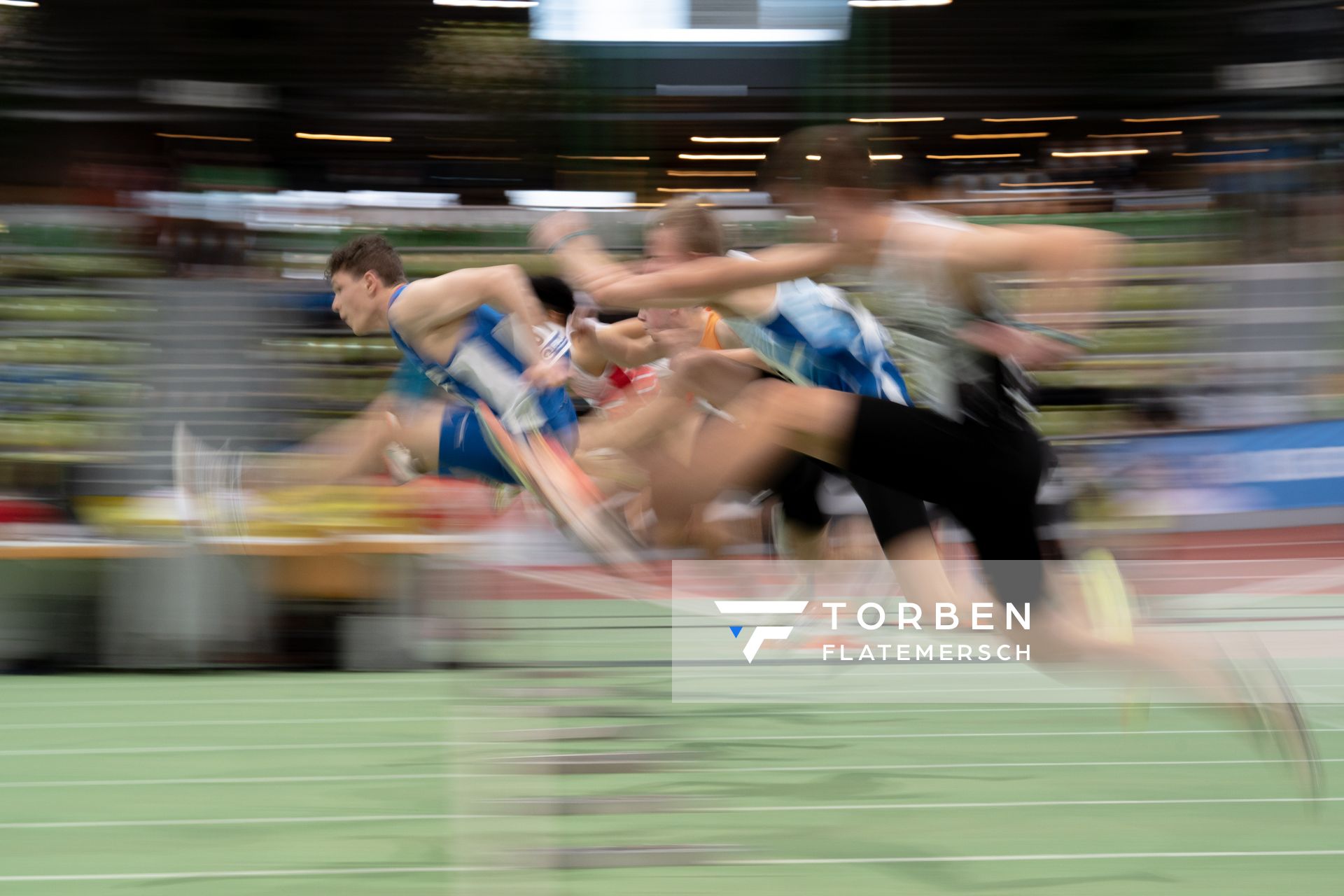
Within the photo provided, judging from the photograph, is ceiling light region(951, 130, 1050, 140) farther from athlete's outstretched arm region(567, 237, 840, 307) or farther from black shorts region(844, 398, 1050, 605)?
black shorts region(844, 398, 1050, 605)

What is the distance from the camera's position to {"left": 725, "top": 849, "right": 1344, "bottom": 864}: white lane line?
3.67m

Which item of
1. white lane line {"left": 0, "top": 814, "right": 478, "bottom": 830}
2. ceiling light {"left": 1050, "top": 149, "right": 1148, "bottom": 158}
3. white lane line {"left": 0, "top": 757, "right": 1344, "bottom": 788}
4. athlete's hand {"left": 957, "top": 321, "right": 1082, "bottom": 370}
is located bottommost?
white lane line {"left": 0, "top": 757, "right": 1344, "bottom": 788}

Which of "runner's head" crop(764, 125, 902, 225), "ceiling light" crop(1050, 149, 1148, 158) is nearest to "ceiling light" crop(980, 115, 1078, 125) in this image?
"ceiling light" crop(1050, 149, 1148, 158)

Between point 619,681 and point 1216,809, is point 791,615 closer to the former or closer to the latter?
point 619,681

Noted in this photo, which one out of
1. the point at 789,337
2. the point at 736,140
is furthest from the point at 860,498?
the point at 736,140

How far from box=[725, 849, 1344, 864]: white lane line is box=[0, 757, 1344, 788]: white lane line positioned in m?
0.92

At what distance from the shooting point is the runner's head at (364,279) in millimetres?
6000

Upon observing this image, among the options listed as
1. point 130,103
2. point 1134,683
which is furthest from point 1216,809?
point 130,103

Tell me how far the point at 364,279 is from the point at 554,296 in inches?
45.8

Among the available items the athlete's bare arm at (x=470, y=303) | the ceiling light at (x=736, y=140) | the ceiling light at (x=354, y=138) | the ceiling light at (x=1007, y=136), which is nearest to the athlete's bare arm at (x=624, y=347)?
the athlete's bare arm at (x=470, y=303)

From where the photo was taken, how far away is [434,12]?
12055 millimetres

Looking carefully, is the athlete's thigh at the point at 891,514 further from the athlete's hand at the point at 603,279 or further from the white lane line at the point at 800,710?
the white lane line at the point at 800,710

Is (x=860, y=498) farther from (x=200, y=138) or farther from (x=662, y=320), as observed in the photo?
(x=200, y=138)

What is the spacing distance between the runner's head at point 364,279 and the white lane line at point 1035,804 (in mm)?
2669
